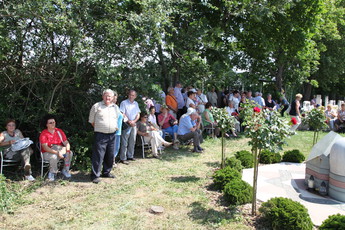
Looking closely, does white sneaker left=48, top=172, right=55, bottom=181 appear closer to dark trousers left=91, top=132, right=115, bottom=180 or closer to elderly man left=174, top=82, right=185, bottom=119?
dark trousers left=91, top=132, right=115, bottom=180

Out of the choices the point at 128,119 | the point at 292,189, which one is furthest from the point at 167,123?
the point at 292,189

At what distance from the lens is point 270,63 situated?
19.5 meters

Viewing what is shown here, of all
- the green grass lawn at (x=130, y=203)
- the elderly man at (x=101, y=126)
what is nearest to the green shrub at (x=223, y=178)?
the green grass lawn at (x=130, y=203)

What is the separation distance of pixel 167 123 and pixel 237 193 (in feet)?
14.9

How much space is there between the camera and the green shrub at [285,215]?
3.59m

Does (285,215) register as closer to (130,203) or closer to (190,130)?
(130,203)

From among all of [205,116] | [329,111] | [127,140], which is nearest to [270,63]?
[329,111]

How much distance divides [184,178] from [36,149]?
10.9 feet

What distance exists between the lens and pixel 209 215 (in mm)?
4184

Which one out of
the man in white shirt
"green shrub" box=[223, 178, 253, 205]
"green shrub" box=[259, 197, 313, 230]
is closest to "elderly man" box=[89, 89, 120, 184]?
"green shrub" box=[223, 178, 253, 205]

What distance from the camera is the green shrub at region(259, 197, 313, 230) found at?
11.8ft

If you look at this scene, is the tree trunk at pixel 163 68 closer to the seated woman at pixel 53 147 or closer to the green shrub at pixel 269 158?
the seated woman at pixel 53 147

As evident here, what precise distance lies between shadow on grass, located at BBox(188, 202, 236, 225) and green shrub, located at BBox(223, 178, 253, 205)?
188 millimetres

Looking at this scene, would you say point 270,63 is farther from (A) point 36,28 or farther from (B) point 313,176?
(A) point 36,28
